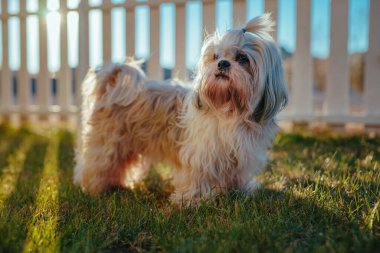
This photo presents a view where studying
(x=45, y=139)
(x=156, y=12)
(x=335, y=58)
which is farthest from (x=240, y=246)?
(x=45, y=139)

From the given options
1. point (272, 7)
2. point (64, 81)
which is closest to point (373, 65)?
point (272, 7)

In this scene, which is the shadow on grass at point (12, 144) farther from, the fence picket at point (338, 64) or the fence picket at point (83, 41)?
the fence picket at point (338, 64)

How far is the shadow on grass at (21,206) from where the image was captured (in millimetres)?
1814

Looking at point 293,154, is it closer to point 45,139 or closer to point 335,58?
point 335,58

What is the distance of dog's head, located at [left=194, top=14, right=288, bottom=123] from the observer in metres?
2.45

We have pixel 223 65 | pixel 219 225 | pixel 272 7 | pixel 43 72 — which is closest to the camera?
pixel 219 225

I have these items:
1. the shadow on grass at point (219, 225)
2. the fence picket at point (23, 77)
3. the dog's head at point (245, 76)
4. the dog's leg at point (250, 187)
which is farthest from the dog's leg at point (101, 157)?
the fence picket at point (23, 77)

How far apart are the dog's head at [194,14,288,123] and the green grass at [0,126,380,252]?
539 mm

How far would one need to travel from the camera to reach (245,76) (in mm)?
2449

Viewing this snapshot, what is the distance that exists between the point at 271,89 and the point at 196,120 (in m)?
0.51

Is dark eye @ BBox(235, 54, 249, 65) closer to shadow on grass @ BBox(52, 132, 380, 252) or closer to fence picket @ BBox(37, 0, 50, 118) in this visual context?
shadow on grass @ BBox(52, 132, 380, 252)

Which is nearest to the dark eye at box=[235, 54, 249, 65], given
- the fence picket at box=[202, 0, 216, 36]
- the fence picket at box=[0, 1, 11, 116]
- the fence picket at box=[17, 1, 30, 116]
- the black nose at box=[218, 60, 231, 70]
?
the black nose at box=[218, 60, 231, 70]

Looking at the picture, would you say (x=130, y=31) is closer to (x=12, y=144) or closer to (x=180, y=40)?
(x=180, y=40)

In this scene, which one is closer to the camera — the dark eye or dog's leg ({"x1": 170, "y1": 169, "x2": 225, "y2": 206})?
the dark eye
